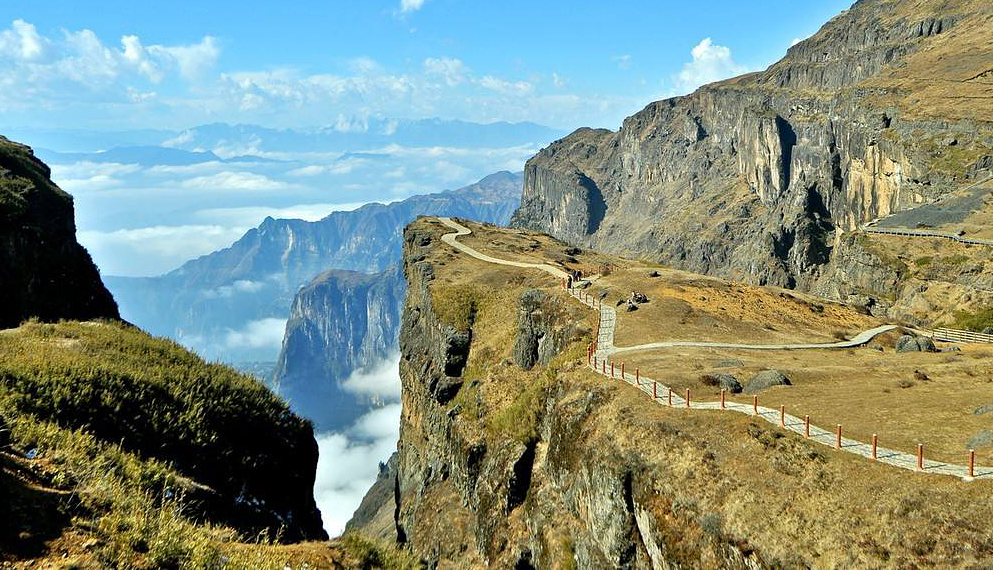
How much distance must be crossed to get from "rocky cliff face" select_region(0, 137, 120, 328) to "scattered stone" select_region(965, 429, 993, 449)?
71105mm

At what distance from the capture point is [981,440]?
26.0 metres

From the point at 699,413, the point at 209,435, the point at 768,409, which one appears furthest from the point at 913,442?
the point at 209,435

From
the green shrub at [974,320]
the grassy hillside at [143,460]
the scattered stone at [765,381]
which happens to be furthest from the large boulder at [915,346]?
the green shrub at [974,320]

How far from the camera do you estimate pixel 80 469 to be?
68.9ft

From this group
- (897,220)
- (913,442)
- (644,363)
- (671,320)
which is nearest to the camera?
(913,442)

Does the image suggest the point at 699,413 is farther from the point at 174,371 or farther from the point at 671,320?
the point at 174,371

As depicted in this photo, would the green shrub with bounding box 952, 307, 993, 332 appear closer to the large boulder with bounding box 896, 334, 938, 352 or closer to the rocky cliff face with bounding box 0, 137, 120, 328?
the large boulder with bounding box 896, 334, 938, 352

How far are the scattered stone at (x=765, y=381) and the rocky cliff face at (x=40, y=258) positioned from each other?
62.2 meters

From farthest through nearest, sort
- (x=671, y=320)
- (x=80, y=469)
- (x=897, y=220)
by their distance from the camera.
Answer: (x=897, y=220) → (x=671, y=320) → (x=80, y=469)

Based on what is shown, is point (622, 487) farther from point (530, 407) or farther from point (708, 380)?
point (530, 407)

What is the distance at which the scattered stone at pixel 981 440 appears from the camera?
25.8m

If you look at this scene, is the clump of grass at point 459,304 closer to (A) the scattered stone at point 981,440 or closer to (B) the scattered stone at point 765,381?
(B) the scattered stone at point 765,381

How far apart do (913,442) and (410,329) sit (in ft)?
285

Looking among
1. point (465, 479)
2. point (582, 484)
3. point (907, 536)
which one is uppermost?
point (907, 536)
